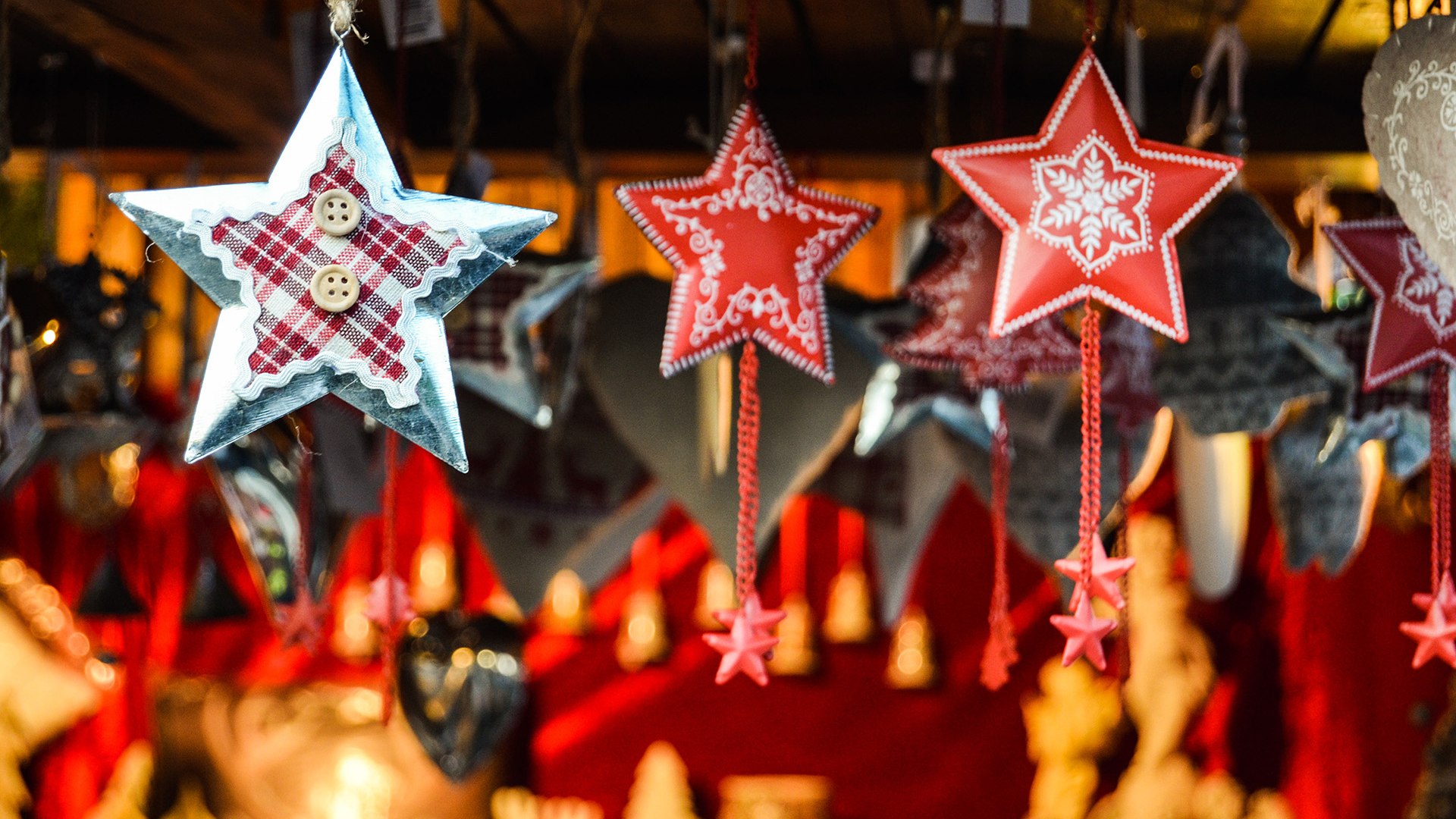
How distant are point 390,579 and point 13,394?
1.57 feet

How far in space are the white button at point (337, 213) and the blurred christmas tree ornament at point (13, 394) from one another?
1.92 ft

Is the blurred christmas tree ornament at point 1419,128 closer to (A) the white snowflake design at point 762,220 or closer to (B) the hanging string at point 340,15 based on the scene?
(A) the white snowflake design at point 762,220

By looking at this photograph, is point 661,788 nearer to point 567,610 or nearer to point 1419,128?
point 567,610

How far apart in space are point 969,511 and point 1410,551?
1028 mm

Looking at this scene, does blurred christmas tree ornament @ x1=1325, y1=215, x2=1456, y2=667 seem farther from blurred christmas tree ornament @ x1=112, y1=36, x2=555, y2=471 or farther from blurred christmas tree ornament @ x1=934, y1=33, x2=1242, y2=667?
blurred christmas tree ornament @ x1=112, y1=36, x2=555, y2=471

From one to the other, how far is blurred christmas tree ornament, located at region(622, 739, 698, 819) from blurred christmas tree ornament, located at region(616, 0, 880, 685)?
2114 millimetres

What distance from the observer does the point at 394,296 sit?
110 cm

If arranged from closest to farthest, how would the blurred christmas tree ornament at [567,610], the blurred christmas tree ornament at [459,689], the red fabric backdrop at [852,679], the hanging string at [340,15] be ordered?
1. the hanging string at [340,15]
2. the blurred christmas tree ornament at [459,689]
3. the red fabric backdrop at [852,679]
4. the blurred christmas tree ornament at [567,610]

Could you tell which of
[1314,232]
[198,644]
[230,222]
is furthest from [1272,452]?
[198,644]

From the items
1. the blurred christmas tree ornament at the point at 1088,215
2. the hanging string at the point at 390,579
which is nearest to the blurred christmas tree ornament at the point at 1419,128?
the blurred christmas tree ornament at the point at 1088,215

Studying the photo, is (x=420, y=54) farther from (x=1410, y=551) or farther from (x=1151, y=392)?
(x=1410, y=551)

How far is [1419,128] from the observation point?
49.1 inches

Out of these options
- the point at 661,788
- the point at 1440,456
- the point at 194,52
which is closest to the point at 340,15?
the point at 194,52

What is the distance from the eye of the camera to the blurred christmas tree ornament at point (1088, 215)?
1.33 metres
